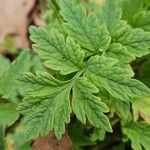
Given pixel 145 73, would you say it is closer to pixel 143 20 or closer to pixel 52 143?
pixel 143 20

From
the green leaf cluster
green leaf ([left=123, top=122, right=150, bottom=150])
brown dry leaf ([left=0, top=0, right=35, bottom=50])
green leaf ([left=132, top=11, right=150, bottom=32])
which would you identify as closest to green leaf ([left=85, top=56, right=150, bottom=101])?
the green leaf cluster

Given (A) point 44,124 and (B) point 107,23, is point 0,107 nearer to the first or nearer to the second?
(A) point 44,124

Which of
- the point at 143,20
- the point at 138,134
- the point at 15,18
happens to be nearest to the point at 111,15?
the point at 143,20

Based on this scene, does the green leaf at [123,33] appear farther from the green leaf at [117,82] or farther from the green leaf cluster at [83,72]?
the green leaf at [117,82]

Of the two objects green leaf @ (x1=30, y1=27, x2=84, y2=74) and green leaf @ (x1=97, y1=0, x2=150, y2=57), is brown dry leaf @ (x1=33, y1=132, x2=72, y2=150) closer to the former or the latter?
green leaf @ (x1=30, y1=27, x2=84, y2=74)

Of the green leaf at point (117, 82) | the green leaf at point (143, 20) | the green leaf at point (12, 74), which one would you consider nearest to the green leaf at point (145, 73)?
the green leaf at point (143, 20)

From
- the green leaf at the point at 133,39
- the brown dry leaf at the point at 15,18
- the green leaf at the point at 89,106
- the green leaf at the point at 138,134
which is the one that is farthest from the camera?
the brown dry leaf at the point at 15,18

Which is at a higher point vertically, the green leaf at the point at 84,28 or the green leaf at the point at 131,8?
the green leaf at the point at 131,8

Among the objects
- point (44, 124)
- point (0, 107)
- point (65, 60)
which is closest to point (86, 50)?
point (65, 60)
